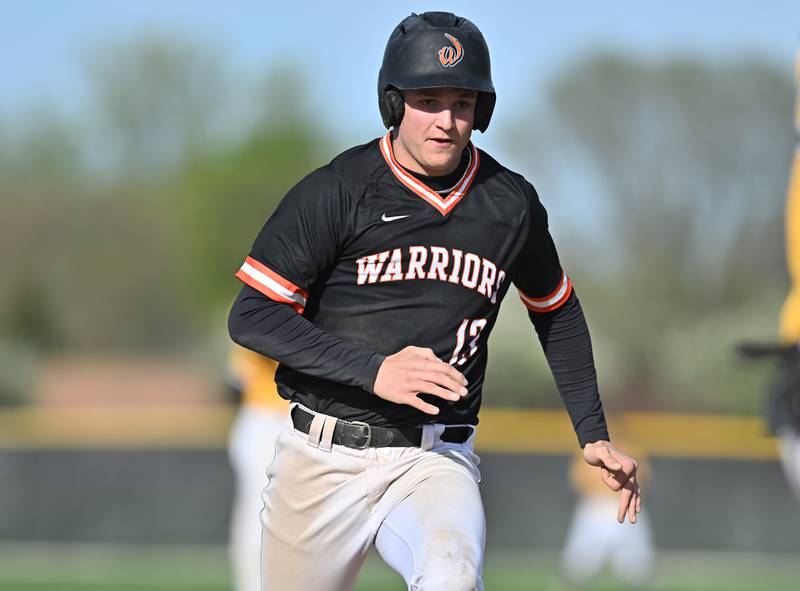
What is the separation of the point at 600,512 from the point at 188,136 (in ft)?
144

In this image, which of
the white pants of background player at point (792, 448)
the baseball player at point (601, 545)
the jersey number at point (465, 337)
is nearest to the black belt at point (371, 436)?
the jersey number at point (465, 337)

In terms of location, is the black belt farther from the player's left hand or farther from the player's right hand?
the player's left hand

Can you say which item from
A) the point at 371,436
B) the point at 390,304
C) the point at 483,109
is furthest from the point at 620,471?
the point at 483,109

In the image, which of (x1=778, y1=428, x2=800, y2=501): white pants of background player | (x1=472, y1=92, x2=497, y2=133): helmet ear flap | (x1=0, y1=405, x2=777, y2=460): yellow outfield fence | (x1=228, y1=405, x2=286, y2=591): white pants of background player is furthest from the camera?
(x1=0, y1=405, x2=777, y2=460): yellow outfield fence

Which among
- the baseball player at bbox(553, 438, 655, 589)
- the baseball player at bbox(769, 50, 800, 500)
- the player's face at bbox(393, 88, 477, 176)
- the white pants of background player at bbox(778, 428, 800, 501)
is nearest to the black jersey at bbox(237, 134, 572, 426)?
the player's face at bbox(393, 88, 477, 176)

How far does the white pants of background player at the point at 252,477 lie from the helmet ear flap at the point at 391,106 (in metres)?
3.47

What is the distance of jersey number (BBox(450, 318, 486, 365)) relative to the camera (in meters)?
4.56

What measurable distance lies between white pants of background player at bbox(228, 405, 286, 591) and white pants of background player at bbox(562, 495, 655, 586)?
614 centimetres

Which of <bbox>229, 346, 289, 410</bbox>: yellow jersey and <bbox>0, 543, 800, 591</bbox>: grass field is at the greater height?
<bbox>229, 346, 289, 410</bbox>: yellow jersey

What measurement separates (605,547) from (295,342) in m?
9.89

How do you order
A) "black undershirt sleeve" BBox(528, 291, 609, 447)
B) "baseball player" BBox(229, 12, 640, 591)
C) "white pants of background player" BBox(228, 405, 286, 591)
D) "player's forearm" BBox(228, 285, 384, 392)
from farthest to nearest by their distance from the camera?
1. "white pants of background player" BBox(228, 405, 286, 591)
2. "black undershirt sleeve" BBox(528, 291, 609, 447)
3. "baseball player" BBox(229, 12, 640, 591)
4. "player's forearm" BBox(228, 285, 384, 392)

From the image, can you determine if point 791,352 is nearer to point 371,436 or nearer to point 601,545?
point 371,436

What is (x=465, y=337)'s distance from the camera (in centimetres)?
459

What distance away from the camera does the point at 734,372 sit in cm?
2562
